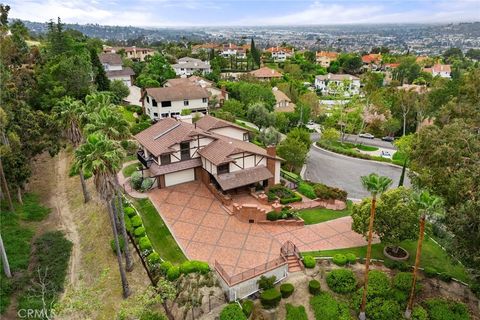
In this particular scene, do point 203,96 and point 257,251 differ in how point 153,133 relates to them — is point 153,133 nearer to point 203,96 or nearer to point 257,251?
point 257,251

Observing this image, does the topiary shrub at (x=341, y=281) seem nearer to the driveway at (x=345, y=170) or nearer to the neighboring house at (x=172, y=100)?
the driveway at (x=345, y=170)

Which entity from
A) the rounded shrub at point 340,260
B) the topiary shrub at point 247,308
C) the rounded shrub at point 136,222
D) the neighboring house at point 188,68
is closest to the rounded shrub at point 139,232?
the rounded shrub at point 136,222

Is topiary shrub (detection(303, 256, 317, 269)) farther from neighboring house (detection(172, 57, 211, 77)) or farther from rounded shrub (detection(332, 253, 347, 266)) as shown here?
neighboring house (detection(172, 57, 211, 77))

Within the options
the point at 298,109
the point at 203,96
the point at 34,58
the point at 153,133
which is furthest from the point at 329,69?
the point at 153,133

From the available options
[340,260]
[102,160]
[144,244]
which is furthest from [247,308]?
[102,160]

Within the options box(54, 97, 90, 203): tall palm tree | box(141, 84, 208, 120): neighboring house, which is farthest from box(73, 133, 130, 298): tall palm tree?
box(141, 84, 208, 120): neighboring house

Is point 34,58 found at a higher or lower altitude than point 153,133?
higher
